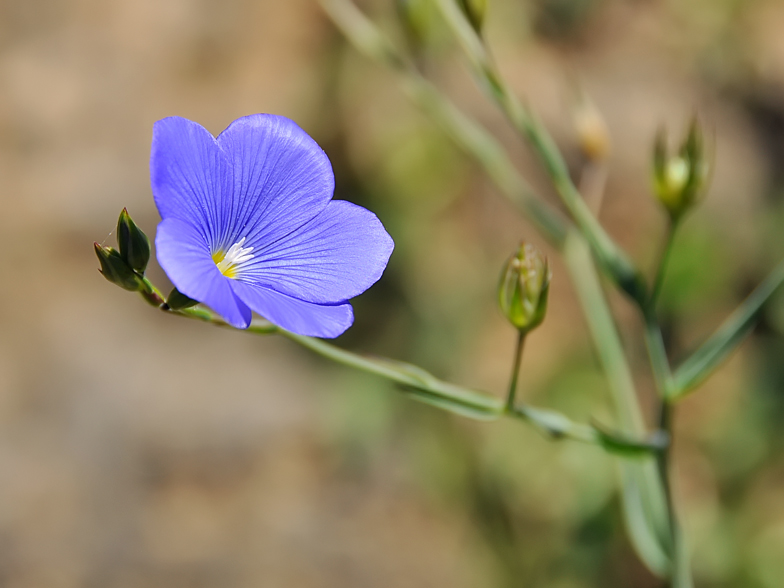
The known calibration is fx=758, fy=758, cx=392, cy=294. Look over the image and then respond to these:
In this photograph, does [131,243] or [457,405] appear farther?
[457,405]

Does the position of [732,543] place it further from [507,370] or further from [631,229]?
[631,229]

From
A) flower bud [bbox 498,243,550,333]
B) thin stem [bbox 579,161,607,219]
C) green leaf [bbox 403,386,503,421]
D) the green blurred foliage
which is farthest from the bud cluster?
thin stem [bbox 579,161,607,219]

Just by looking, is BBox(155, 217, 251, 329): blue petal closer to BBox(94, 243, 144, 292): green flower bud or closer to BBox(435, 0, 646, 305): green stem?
BBox(94, 243, 144, 292): green flower bud

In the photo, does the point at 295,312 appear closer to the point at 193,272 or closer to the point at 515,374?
the point at 193,272

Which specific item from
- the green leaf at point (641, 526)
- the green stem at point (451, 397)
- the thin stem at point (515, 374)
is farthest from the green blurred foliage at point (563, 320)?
the thin stem at point (515, 374)

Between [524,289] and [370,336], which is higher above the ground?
[524,289]

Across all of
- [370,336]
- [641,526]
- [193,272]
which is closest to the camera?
[193,272]

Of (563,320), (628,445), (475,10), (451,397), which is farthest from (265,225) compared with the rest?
(563,320)
